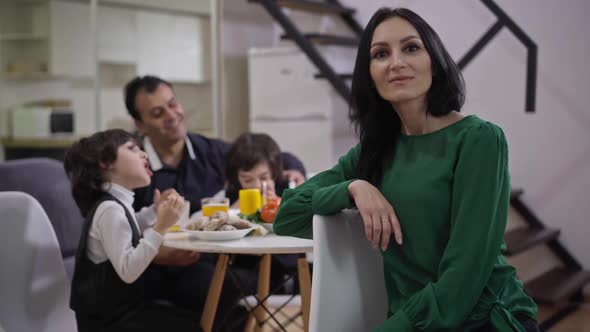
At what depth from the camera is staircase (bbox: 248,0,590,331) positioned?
3391mm

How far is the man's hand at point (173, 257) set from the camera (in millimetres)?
2328

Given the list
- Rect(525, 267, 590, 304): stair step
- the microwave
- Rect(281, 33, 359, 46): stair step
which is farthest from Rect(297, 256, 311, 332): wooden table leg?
the microwave

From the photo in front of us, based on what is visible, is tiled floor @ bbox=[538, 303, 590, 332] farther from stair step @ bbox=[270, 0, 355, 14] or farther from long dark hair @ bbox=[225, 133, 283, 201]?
stair step @ bbox=[270, 0, 355, 14]

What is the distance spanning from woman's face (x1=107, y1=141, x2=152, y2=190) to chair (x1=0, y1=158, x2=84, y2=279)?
48 cm

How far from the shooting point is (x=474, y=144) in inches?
52.2

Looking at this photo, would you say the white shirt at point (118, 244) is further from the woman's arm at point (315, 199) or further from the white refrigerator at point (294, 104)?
the white refrigerator at point (294, 104)

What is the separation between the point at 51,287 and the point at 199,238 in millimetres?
524

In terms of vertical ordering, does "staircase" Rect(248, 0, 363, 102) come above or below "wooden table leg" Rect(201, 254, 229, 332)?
above

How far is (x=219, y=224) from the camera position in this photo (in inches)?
79.6

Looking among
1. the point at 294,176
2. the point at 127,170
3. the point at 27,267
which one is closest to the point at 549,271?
the point at 294,176

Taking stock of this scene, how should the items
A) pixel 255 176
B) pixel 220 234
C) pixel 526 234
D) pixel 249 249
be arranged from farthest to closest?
pixel 526 234
pixel 255 176
pixel 220 234
pixel 249 249

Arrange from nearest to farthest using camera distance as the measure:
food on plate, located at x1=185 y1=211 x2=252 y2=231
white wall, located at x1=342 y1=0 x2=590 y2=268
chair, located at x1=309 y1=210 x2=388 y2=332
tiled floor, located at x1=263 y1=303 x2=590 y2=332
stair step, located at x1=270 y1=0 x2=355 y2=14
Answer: chair, located at x1=309 y1=210 x2=388 y2=332 < food on plate, located at x1=185 y1=211 x2=252 y2=231 < tiled floor, located at x1=263 y1=303 x2=590 y2=332 < white wall, located at x1=342 y1=0 x2=590 y2=268 < stair step, located at x1=270 y1=0 x2=355 y2=14

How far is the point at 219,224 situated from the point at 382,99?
2.37 feet

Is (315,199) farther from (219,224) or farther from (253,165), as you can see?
(253,165)
